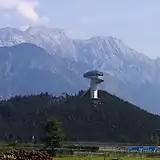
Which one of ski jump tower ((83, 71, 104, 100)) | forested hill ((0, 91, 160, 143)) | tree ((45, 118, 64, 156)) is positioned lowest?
tree ((45, 118, 64, 156))

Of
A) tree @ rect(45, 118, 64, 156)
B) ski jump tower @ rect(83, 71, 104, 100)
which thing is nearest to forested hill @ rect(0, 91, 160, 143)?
ski jump tower @ rect(83, 71, 104, 100)

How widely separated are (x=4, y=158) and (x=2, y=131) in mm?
121155

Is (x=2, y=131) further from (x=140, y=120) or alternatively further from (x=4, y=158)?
(x=4, y=158)

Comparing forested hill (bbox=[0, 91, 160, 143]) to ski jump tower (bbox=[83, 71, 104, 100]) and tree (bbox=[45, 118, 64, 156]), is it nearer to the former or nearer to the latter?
ski jump tower (bbox=[83, 71, 104, 100])

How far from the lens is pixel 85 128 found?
502 feet

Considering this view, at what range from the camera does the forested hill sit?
5807 inches

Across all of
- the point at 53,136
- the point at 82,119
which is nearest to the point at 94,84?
the point at 82,119

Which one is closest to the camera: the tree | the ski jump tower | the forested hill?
the tree

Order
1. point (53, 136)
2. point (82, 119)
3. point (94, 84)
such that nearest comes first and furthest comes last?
point (53, 136) → point (82, 119) → point (94, 84)

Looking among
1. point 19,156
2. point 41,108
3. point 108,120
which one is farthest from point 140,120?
point 19,156

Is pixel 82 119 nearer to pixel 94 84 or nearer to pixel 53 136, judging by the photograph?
pixel 94 84

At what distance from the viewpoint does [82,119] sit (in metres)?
158

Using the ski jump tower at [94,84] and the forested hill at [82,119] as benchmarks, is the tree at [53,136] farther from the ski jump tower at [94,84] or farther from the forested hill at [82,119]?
the ski jump tower at [94,84]

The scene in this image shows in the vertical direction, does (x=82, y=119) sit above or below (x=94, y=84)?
below
